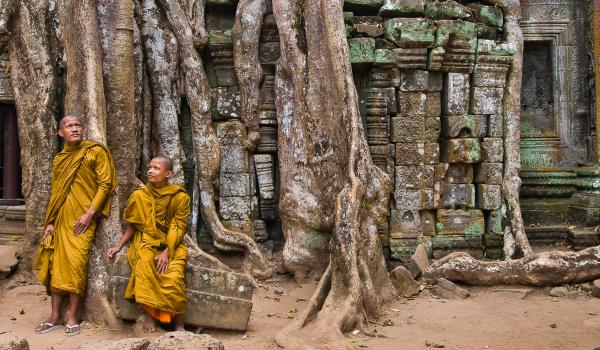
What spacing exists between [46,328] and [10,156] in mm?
3346

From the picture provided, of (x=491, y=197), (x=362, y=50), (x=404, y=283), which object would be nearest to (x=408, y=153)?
(x=491, y=197)

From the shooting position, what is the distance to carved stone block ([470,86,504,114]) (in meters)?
6.57

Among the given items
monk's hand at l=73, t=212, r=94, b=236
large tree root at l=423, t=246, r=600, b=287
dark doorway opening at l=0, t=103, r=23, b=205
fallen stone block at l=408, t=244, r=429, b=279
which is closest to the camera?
monk's hand at l=73, t=212, r=94, b=236

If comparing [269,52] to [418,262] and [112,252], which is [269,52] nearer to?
[418,262]

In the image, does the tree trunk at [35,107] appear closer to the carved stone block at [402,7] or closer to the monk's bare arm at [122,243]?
the monk's bare arm at [122,243]

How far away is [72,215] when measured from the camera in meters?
4.55

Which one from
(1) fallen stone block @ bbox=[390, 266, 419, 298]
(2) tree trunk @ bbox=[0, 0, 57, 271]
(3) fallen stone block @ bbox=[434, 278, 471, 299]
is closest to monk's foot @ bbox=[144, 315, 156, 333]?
(2) tree trunk @ bbox=[0, 0, 57, 271]

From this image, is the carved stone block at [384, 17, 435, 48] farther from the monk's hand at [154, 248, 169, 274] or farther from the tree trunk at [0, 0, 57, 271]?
the monk's hand at [154, 248, 169, 274]

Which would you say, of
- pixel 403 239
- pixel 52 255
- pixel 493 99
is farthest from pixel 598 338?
pixel 52 255

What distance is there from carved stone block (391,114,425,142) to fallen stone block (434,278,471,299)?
4.64ft

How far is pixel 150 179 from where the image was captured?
4.42m

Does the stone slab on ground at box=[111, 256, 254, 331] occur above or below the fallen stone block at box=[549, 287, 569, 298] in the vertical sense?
above

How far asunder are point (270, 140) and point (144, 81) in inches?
48.7

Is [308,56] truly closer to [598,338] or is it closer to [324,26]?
[324,26]
